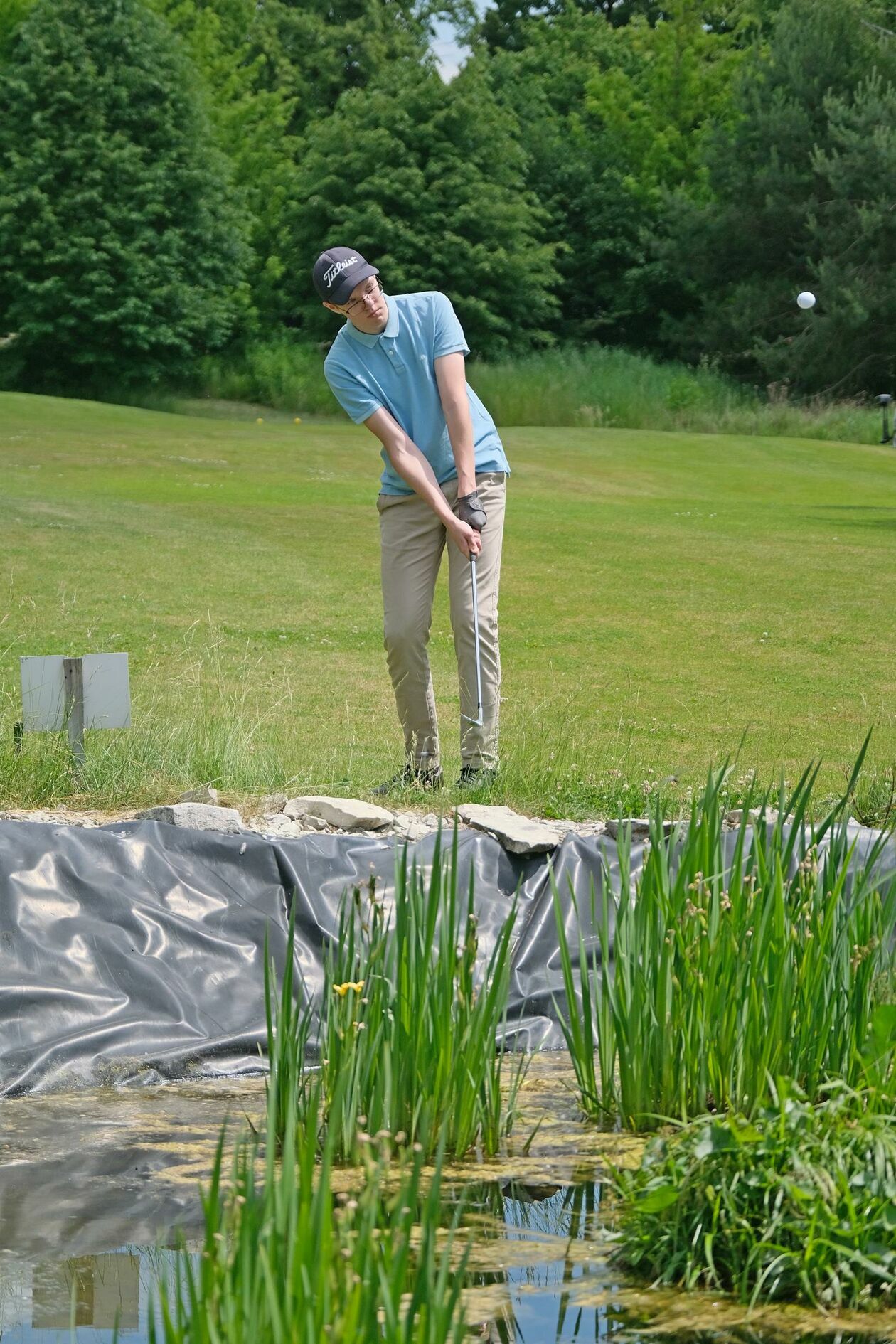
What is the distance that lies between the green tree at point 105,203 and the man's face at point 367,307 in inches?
1158

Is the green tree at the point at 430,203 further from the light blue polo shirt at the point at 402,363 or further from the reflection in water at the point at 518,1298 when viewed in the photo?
the reflection in water at the point at 518,1298

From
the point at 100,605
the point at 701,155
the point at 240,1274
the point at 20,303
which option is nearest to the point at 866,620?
the point at 100,605

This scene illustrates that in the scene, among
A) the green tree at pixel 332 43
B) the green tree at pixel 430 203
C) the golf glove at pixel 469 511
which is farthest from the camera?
the green tree at pixel 332 43

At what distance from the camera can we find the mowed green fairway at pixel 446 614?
616 cm

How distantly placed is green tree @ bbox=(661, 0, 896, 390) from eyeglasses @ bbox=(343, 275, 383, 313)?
3230 cm

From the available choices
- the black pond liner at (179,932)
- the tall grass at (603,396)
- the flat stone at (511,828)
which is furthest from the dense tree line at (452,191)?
the black pond liner at (179,932)

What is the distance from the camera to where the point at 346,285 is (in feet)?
17.4

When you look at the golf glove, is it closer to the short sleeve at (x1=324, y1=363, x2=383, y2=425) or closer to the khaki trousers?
the khaki trousers

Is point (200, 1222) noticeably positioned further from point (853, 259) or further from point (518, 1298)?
point (853, 259)

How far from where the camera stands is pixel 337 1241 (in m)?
1.93

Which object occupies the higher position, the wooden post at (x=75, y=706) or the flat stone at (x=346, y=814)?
the wooden post at (x=75, y=706)

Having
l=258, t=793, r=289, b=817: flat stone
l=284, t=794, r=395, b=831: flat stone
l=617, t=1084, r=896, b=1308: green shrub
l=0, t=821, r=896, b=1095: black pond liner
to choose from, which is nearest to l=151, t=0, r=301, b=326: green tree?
l=258, t=793, r=289, b=817: flat stone

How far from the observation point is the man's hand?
5406 millimetres

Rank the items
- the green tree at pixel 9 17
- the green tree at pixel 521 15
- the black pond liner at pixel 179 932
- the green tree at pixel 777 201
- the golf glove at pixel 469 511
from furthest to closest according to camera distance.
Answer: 1. the green tree at pixel 521 15
2. the green tree at pixel 777 201
3. the green tree at pixel 9 17
4. the golf glove at pixel 469 511
5. the black pond liner at pixel 179 932
